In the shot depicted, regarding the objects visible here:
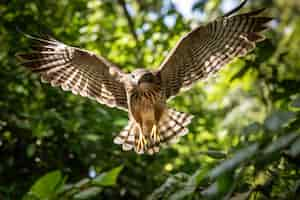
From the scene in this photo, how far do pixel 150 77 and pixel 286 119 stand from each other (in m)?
2.60

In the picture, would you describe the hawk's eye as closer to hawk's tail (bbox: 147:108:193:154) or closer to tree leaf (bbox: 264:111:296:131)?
hawk's tail (bbox: 147:108:193:154)

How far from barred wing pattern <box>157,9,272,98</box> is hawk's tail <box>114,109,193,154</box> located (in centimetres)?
23

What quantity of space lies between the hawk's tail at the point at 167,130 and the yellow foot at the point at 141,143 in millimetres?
51

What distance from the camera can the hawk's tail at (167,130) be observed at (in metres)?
4.23

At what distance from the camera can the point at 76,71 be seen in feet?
14.2

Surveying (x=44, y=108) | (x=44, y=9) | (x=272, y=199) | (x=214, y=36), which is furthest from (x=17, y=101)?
(x=272, y=199)

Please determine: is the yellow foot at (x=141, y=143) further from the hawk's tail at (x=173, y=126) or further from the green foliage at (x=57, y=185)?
the green foliage at (x=57, y=185)

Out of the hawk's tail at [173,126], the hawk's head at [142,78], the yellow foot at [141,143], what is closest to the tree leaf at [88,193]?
the hawk's head at [142,78]

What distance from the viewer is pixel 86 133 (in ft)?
14.4

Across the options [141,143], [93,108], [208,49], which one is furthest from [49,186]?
[93,108]

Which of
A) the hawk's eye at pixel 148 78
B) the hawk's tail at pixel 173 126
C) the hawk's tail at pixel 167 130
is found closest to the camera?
the hawk's eye at pixel 148 78

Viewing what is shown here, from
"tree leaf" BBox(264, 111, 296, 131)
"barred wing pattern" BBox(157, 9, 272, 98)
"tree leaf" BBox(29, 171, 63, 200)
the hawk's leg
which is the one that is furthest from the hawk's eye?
"tree leaf" BBox(264, 111, 296, 131)

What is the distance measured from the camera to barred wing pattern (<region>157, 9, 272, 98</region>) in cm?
348

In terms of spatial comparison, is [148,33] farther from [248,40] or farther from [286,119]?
[286,119]
